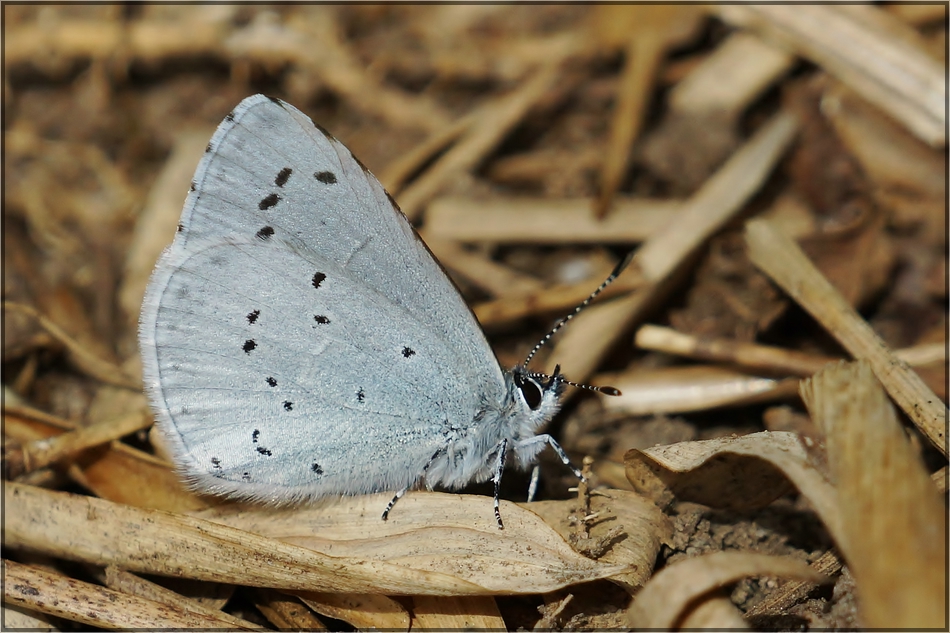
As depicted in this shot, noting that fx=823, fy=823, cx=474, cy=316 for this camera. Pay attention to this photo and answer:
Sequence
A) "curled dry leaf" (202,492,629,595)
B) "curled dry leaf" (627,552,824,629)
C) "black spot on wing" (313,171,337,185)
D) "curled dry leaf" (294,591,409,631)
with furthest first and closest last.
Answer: "black spot on wing" (313,171,337,185), "curled dry leaf" (294,591,409,631), "curled dry leaf" (202,492,629,595), "curled dry leaf" (627,552,824,629)

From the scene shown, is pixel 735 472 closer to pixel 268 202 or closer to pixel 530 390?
pixel 530 390

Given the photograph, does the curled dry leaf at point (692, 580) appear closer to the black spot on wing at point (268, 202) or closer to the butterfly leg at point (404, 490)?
the butterfly leg at point (404, 490)

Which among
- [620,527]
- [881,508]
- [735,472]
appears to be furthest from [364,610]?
[881,508]

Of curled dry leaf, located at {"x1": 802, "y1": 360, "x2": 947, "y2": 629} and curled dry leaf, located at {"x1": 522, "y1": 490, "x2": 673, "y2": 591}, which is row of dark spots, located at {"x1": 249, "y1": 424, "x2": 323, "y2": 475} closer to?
curled dry leaf, located at {"x1": 522, "y1": 490, "x2": 673, "y2": 591}

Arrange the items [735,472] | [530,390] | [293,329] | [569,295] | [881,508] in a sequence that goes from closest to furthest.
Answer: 1. [881,508]
2. [735,472]
3. [293,329]
4. [530,390]
5. [569,295]

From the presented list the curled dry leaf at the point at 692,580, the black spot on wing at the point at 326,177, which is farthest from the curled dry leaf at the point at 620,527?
the black spot on wing at the point at 326,177

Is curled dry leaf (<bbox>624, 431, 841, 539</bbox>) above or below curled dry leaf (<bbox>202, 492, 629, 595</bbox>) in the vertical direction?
above

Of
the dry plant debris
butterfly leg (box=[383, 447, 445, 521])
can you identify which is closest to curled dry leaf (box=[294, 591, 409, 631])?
the dry plant debris
